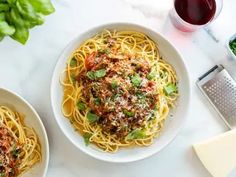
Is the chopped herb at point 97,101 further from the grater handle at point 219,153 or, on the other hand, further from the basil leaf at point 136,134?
the grater handle at point 219,153

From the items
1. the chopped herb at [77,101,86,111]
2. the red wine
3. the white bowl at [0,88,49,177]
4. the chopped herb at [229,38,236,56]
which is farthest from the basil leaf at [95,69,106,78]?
the chopped herb at [229,38,236,56]

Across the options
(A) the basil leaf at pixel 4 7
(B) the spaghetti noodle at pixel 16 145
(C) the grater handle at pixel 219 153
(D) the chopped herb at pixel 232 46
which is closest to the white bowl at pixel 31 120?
(B) the spaghetti noodle at pixel 16 145

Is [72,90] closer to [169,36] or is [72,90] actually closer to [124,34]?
[124,34]

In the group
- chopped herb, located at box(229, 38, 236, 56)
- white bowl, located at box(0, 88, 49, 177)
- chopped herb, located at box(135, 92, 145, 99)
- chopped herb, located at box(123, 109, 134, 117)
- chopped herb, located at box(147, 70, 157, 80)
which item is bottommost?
white bowl, located at box(0, 88, 49, 177)

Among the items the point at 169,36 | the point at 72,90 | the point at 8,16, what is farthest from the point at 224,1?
the point at 8,16

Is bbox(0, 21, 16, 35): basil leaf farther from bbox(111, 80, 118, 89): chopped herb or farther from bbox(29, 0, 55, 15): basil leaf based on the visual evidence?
bbox(111, 80, 118, 89): chopped herb

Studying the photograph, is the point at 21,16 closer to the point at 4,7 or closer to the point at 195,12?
the point at 4,7
